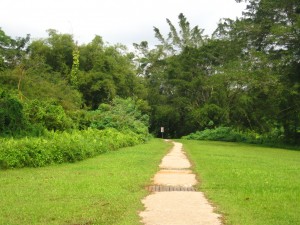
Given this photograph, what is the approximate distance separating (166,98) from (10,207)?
51385 mm

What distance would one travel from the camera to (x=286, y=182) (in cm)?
1155

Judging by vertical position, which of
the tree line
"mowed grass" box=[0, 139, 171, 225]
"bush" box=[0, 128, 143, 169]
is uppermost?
the tree line

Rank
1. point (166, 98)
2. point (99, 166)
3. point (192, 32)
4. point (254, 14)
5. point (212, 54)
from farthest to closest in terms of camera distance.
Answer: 1. point (192, 32)
2. point (166, 98)
3. point (212, 54)
4. point (254, 14)
5. point (99, 166)

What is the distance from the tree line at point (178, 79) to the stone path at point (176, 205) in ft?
35.6

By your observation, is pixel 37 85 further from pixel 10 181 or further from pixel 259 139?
pixel 259 139

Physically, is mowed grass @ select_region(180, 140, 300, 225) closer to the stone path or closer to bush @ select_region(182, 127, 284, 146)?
the stone path

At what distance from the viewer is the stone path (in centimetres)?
684

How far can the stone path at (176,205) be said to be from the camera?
6836 mm

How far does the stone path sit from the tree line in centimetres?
1085

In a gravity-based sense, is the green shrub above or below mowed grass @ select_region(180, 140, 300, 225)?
above

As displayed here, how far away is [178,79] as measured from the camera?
54281mm

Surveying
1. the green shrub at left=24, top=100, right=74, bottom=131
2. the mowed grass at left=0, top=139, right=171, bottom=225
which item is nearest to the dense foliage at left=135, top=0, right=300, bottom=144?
the green shrub at left=24, top=100, right=74, bottom=131

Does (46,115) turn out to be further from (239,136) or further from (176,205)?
(239,136)

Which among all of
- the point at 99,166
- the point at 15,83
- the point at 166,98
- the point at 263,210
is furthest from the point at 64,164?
the point at 166,98
